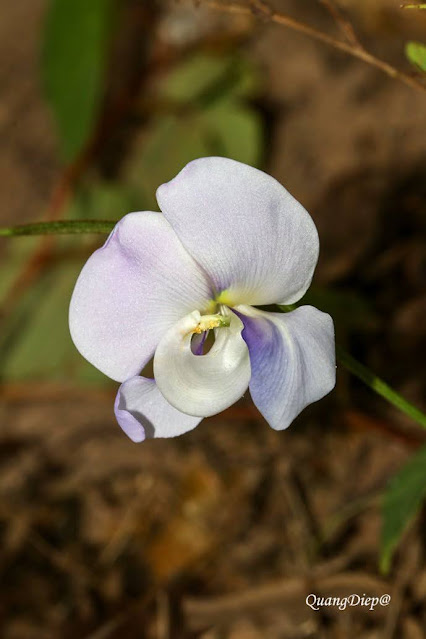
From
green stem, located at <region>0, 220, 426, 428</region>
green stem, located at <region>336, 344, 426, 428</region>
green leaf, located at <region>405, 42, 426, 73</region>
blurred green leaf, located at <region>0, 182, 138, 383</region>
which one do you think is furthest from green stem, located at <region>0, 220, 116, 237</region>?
blurred green leaf, located at <region>0, 182, 138, 383</region>

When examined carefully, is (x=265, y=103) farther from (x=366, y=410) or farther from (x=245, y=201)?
(x=245, y=201)

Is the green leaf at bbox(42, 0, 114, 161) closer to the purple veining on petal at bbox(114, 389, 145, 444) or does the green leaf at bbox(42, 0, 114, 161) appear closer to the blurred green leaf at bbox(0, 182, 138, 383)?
the blurred green leaf at bbox(0, 182, 138, 383)

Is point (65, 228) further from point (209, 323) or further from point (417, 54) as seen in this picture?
point (417, 54)

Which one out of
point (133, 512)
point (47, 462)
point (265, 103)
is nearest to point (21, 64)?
point (265, 103)

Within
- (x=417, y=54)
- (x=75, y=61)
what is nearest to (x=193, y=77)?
(x=75, y=61)

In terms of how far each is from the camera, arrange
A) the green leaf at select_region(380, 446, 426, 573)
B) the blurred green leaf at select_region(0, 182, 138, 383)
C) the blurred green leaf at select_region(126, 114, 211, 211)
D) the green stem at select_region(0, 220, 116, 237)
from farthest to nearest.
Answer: the blurred green leaf at select_region(126, 114, 211, 211) < the blurred green leaf at select_region(0, 182, 138, 383) < the green leaf at select_region(380, 446, 426, 573) < the green stem at select_region(0, 220, 116, 237)

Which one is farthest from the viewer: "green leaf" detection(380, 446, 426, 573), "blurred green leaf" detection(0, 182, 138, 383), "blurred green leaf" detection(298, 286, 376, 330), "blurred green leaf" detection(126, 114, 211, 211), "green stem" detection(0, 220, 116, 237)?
"blurred green leaf" detection(126, 114, 211, 211)

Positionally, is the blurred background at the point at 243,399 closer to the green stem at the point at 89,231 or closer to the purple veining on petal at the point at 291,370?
the green stem at the point at 89,231
